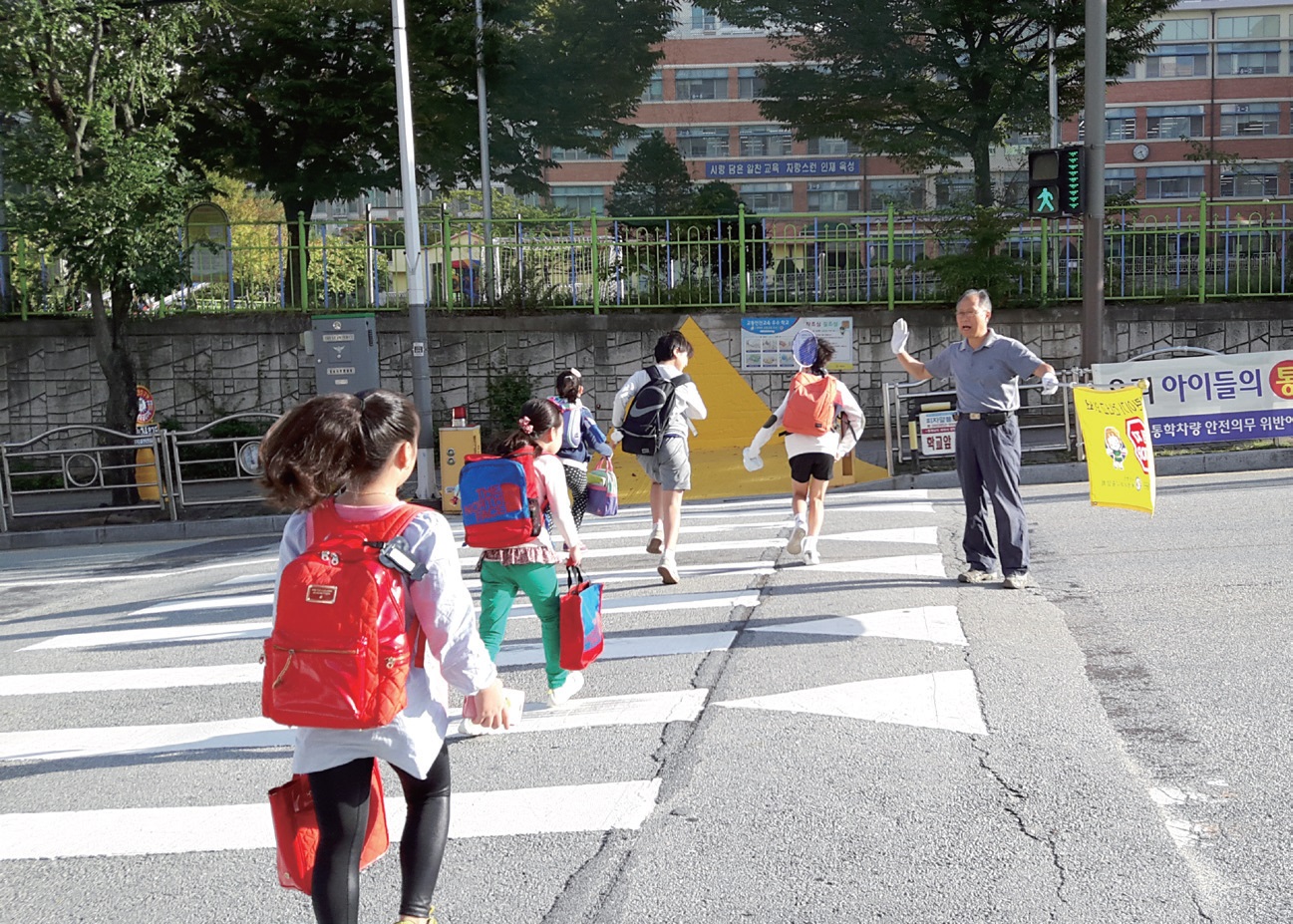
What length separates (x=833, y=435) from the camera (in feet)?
30.9

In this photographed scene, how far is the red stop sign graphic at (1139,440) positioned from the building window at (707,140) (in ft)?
171

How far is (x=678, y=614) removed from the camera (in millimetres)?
7996

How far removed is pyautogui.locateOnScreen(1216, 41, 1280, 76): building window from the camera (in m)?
62.7

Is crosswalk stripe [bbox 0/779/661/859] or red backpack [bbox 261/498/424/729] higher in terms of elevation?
red backpack [bbox 261/498/424/729]

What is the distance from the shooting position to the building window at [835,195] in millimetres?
57750

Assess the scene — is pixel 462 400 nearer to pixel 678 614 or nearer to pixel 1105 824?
pixel 678 614

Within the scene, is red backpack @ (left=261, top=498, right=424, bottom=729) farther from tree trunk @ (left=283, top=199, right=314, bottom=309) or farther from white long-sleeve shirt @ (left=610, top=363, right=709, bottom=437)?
tree trunk @ (left=283, top=199, right=314, bottom=309)

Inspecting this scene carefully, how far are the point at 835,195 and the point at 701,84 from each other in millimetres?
8323

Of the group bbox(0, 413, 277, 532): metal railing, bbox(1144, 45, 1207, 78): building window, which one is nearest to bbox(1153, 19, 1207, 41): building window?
bbox(1144, 45, 1207, 78): building window

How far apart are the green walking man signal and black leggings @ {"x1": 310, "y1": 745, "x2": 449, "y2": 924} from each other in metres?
13.4

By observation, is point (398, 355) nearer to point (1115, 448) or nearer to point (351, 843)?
point (1115, 448)

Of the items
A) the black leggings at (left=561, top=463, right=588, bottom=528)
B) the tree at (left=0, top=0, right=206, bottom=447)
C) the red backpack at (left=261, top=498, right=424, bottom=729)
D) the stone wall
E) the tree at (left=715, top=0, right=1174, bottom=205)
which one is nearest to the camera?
the red backpack at (left=261, top=498, right=424, bottom=729)

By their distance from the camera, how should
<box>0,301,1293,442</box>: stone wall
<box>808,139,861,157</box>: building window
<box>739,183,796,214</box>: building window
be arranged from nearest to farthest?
<box>0,301,1293,442</box>: stone wall, <box>808,139,861,157</box>: building window, <box>739,183,796,214</box>: building window

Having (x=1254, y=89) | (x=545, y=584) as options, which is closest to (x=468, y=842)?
(x=545, y=584)
